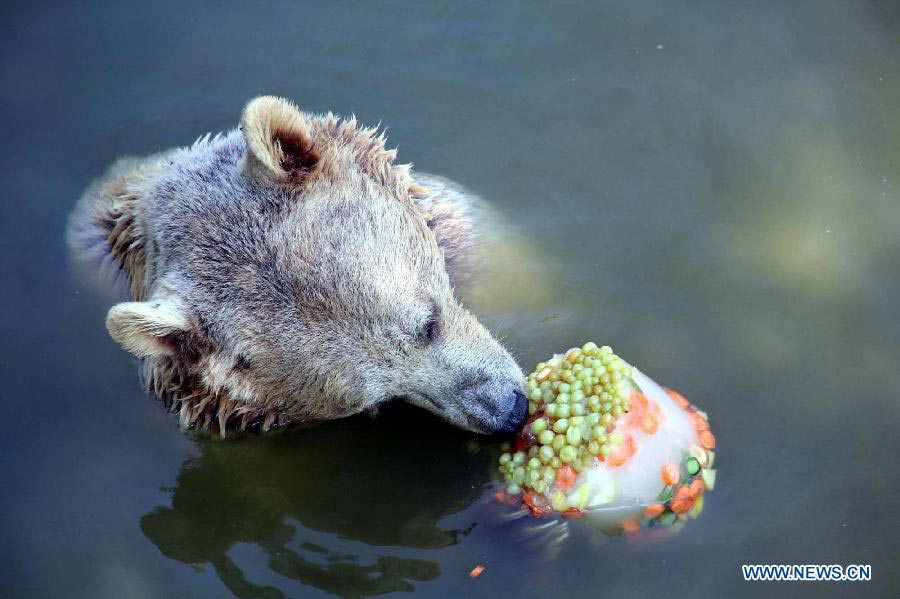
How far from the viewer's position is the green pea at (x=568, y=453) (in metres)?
3.67

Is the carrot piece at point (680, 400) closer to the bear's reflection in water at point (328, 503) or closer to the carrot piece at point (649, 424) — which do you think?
the carrot piece at point (649, 424)

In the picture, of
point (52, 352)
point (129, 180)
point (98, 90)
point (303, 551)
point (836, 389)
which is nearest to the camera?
point (303, 551)

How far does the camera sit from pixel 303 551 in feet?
14.0

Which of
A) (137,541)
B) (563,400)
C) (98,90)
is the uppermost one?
(98,90)

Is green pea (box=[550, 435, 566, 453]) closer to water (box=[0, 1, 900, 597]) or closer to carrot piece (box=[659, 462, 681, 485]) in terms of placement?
carrot piece (box=[659, 462, 681, 485])

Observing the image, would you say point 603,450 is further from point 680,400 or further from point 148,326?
point 148,326

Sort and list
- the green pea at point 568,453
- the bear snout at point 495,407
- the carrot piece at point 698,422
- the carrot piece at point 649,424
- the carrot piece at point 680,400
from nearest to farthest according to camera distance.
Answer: the green pea at point 568,453
the carrot piece at point 649,424
the bear snout at point 495,407
the carrot piece at point 698,422
the carrot piece at point 680,400

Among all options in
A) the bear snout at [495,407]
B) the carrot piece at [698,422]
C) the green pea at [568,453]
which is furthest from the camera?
the carrot piece at [698,422]

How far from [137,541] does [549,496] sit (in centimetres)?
207

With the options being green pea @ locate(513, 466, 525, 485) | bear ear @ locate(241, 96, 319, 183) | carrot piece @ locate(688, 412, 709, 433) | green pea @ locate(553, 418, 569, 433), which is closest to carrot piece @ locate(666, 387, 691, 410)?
carrot piece @ locate(688, 412, 709, 433)

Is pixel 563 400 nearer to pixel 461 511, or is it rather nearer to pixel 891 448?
pixel 461 511

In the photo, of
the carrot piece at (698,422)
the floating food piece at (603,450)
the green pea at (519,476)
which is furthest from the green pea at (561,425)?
the carrot piece at (698,422)

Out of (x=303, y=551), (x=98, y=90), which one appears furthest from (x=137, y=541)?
(x=98, y=90)

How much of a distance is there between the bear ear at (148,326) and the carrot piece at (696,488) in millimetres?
2293
